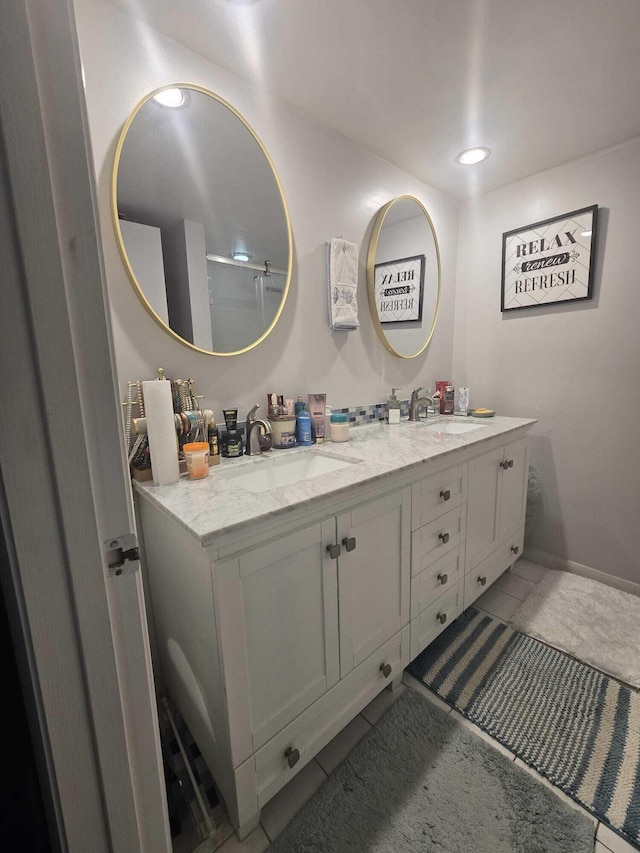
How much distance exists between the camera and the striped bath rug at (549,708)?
991 mm

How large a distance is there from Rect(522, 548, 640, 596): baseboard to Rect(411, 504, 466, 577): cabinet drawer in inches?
41.5

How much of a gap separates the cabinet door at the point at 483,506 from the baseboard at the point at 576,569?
64 centimetres

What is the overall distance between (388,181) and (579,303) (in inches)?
46.5

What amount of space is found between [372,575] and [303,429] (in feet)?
1.97

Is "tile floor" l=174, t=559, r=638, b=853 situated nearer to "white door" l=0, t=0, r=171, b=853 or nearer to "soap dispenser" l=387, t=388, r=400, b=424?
"white door" l=0, t=0, r=171, b=853

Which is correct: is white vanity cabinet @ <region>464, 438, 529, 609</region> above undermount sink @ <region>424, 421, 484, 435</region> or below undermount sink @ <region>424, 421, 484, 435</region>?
below

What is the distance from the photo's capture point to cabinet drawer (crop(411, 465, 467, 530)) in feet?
3.91

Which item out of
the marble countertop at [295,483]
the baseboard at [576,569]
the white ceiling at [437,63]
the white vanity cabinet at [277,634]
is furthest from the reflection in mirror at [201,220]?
the baseboard at [576,569]

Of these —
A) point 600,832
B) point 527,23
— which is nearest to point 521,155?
point 527,23

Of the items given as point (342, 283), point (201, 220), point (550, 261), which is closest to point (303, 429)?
point (342, 283)

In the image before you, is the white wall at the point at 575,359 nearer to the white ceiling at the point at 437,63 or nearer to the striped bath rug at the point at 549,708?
the white ceiling at the point at 437,63

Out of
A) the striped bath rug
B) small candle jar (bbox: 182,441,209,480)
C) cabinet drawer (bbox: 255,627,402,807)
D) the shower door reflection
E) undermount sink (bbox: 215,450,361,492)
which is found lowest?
the striped bath rug

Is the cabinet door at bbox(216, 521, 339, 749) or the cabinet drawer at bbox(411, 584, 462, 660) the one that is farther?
the cabinet drawer at bbox(411, 584, 462, 660)

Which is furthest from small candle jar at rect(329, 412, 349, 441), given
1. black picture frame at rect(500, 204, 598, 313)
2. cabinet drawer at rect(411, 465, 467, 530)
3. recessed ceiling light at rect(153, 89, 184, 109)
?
black picture frame at rect(500, 204, 598, 313)
